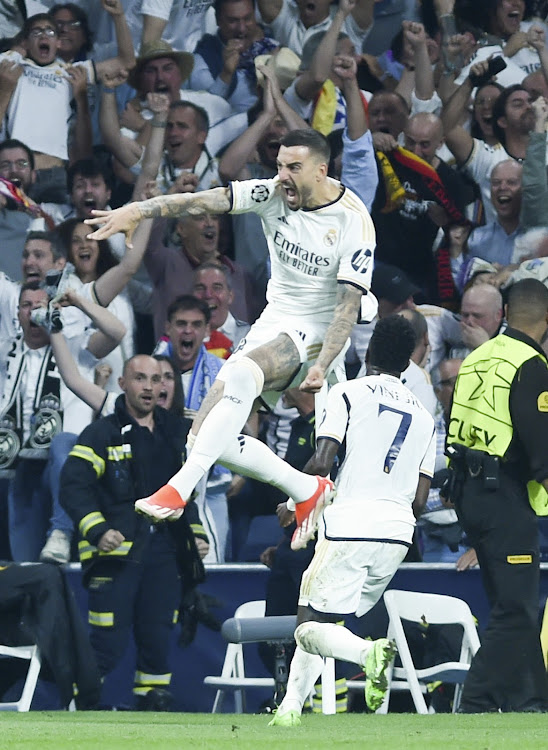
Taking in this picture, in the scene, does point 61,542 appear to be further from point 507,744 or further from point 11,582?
point 507,744

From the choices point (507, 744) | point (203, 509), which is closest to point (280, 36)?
point (203, 509)

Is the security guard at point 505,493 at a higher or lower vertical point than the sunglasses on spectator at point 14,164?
lower

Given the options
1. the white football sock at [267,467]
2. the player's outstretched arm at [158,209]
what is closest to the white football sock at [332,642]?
the white football sock at [267,467]

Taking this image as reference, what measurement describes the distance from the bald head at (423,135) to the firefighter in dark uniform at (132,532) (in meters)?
3.42

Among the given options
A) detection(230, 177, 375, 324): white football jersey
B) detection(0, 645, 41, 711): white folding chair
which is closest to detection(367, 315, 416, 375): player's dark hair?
detection(230, 177, 375, 324): white football jersey

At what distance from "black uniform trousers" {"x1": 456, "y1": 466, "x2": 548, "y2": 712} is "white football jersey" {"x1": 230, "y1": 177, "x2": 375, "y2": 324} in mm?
1358

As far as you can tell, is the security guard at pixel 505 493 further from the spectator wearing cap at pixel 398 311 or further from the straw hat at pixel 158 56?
the straw hat at pixel 158 56

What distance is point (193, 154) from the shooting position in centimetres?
1112

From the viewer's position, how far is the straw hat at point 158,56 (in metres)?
11.4

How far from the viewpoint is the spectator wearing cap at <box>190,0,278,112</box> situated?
1164 cm

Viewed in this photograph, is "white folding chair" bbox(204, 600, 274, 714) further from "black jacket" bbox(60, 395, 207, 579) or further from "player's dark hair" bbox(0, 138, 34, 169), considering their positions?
"player's dark hair" bbox(0, 138, 34, 169)

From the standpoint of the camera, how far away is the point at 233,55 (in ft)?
37.9

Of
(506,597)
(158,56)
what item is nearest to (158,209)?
(506,597)

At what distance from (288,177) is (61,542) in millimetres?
3443
